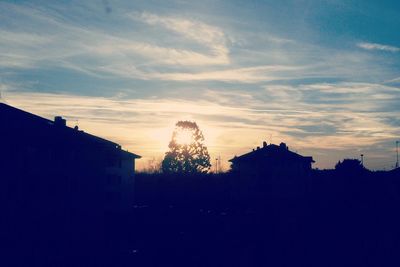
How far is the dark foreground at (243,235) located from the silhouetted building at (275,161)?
6.61 meters

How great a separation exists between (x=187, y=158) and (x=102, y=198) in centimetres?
4101

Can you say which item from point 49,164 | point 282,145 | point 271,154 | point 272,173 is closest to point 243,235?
point 49,164

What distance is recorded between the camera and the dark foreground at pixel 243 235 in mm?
17234

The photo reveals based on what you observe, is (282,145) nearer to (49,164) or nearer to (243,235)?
(243,235)

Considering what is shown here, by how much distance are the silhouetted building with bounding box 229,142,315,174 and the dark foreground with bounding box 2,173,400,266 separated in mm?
6611

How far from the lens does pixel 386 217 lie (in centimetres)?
2953

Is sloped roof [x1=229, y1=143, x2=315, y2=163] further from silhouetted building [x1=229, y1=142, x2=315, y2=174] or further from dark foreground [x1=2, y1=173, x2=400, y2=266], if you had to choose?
dark foreground [x1=2, y1=173, x2=400, y2=266]

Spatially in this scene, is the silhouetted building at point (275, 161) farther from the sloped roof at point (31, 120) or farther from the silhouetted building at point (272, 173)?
the sloped roof at point (31, 120)

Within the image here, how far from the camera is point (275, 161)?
50281mm

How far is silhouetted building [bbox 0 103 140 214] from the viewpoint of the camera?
24.3 m

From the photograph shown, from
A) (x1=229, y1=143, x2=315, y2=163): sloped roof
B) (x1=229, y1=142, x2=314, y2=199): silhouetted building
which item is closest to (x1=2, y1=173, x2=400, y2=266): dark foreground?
(x1=229, y1=142, x2=314, y2=199): silhouetted building

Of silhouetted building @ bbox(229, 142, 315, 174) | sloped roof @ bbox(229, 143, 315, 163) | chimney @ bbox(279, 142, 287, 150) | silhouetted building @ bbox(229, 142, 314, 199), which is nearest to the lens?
silhouetted building @ bbox(229, 142, 314, 199)

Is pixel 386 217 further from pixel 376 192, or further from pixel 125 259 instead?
pixel 125 259

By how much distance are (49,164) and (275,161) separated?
30.3 meters
